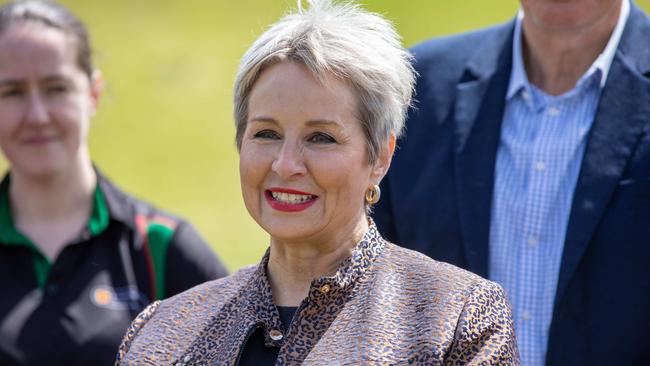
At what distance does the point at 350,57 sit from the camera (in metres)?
2.72

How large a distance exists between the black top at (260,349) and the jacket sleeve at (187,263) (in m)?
1.23

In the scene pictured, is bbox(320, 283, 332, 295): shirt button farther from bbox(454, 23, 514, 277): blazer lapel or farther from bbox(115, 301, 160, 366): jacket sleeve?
bbox(454, 23, 514, 277): blazer lapel

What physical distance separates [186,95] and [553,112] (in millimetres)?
4476

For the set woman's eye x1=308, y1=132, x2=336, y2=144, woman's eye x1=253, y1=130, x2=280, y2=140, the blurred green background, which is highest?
woman's eye x1=253, y1=130, x2=280, y2=140

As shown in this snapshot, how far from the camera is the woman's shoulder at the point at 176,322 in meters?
2.82

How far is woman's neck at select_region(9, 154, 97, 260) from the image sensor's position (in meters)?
4.12

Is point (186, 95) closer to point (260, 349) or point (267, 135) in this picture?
point (267, 135)

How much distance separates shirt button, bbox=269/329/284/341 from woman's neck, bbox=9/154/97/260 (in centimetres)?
157

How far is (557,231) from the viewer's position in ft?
10.9

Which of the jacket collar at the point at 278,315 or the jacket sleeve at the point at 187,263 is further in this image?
the jacket sleeve at the point at 187,263

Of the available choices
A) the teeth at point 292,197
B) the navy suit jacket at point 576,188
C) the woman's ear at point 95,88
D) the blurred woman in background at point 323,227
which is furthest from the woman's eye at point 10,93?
the teeth at point 292,197

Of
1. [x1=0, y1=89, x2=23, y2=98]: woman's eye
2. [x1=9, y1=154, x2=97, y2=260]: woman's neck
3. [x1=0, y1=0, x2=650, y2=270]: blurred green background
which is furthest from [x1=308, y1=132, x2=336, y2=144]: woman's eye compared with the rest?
[x1=0, y1=0, x2=650, y2=270]: blurred green background

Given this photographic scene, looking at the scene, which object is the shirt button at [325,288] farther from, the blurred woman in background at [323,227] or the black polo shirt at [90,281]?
the black polo shirt at [90,281]

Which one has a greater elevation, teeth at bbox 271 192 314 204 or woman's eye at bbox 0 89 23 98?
woman's eye at bbox 0 89 23 98
